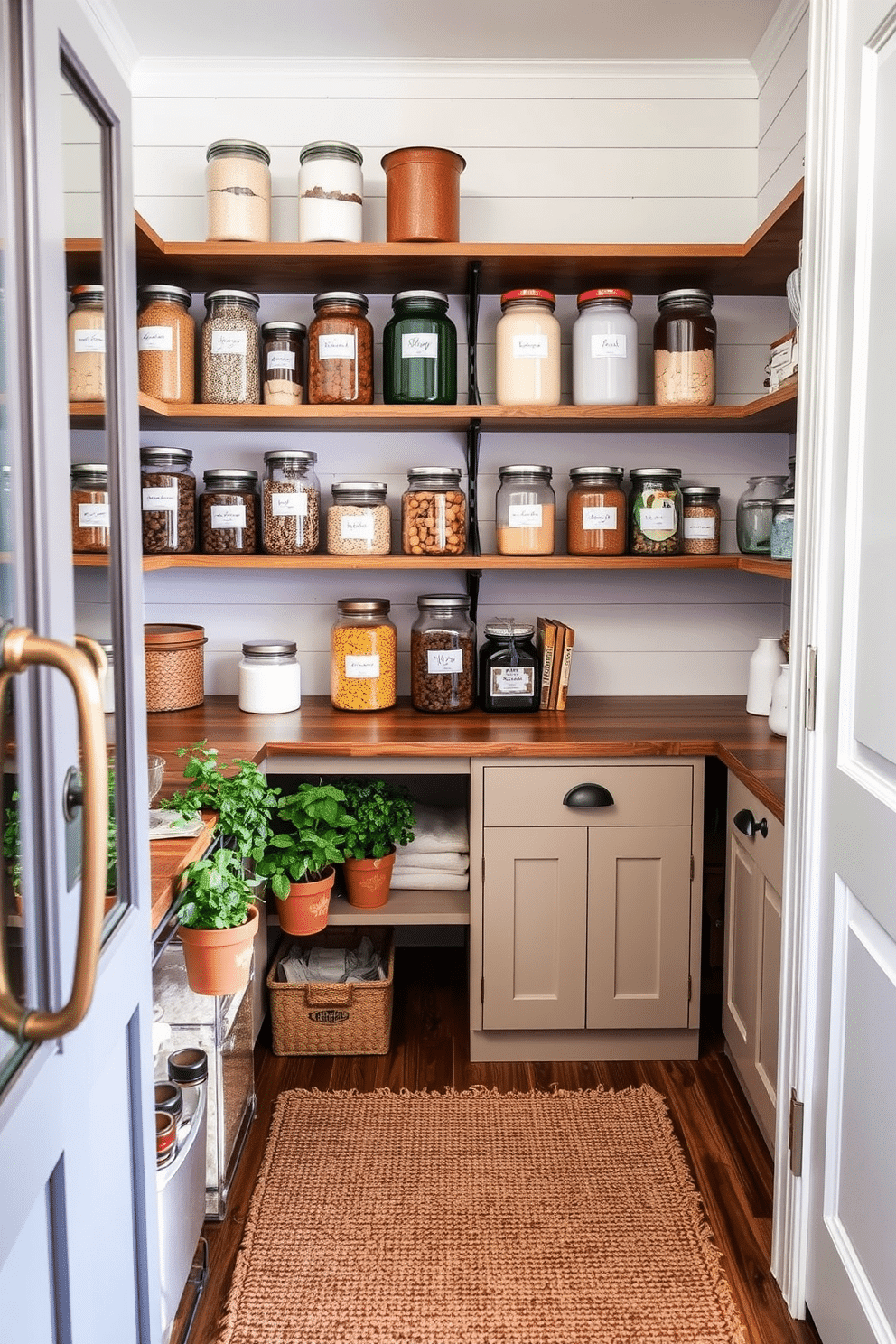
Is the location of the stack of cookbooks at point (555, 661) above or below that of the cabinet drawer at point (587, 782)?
above

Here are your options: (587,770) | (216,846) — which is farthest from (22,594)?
(587,770)

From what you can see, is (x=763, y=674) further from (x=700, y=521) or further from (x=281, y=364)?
(x=281, y=364)

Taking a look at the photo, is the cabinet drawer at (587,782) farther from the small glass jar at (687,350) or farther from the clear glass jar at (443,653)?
the small glass jar at (687,350)

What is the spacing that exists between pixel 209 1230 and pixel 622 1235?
29.1 inches

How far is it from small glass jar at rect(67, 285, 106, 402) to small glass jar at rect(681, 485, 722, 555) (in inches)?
76.0

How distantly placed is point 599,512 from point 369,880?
41.3 inches

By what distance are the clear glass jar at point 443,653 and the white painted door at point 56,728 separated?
1.62 metres

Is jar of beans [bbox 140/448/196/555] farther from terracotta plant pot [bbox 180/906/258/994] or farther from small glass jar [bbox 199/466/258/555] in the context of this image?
terracotta plant pot [bbox 180/906/258/994]

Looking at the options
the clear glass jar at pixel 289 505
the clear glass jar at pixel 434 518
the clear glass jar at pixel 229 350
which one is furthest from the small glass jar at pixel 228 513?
the clear glass jar at pixel 434 518

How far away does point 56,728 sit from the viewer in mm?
882

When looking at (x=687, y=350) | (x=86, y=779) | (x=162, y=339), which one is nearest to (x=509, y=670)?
(x=687, y=350)

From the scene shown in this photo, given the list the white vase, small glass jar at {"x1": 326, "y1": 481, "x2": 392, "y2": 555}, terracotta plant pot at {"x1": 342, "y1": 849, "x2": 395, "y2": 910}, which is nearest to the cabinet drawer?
terracotta plant pot at {"x1": 342, "y1": 849, "x2": 395, "y2": 910}

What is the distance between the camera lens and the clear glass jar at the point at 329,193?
258 cm

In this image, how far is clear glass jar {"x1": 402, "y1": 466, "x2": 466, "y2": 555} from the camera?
2.72 meters
